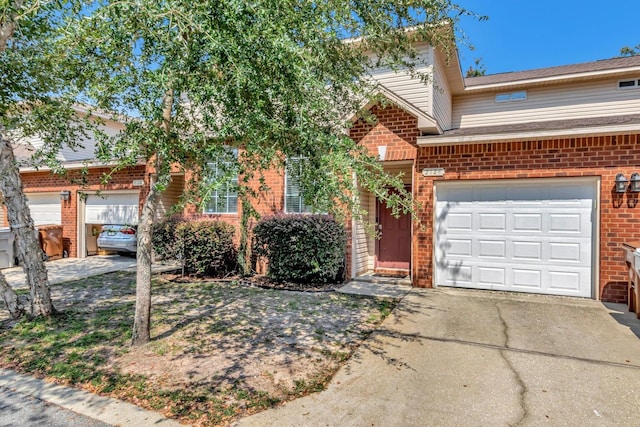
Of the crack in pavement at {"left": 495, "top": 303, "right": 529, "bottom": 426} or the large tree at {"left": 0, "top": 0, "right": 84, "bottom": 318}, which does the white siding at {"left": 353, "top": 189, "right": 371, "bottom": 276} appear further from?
the large tree at {"left": 0, "top": 0, "right": 84, "bottom": 318}

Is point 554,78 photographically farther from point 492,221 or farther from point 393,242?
point 393,242

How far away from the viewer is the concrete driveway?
293 centimetres

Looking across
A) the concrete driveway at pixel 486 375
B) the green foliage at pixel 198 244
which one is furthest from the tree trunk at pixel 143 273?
the green foliage at pixel 198 244

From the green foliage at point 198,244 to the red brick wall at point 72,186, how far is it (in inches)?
108

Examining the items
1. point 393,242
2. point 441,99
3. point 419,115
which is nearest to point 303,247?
point 393,242

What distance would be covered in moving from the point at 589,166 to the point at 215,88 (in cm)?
684

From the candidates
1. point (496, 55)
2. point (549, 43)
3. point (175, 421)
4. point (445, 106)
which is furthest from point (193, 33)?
point (549, 43)

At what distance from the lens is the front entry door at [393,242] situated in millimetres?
9148

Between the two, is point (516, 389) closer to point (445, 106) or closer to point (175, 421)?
point (175, 421)

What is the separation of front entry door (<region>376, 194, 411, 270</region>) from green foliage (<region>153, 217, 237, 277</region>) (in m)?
3.98

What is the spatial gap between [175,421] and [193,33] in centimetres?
326

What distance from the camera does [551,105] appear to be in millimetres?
10891

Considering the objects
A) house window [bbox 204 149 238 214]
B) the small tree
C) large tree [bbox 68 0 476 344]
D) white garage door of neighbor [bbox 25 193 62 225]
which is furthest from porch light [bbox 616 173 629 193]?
the small tree

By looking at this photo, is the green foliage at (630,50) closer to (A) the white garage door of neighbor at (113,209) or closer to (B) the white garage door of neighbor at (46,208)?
(A) the white garage door of neighbor at (113,209)
